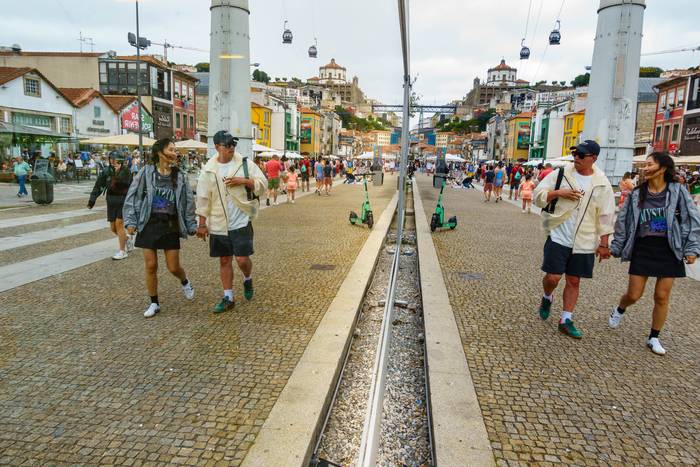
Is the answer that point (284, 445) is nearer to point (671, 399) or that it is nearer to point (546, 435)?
point (546, 435)

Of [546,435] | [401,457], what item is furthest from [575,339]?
[401,457]

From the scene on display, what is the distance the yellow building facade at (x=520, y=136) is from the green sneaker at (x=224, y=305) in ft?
233

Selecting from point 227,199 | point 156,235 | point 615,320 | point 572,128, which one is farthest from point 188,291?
point 572,128

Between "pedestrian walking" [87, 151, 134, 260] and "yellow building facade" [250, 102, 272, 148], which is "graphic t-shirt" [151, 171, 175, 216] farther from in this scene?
"yellow building facade" [250, 102, 272, 148]

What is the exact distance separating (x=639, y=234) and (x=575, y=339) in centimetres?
111

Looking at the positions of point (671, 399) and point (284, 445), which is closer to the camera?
point (284, 445)

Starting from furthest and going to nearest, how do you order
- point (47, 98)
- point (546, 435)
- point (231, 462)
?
point (47, 98) < point (546, 435) < point (231, 462)

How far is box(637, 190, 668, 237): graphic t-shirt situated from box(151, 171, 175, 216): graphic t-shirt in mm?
4376

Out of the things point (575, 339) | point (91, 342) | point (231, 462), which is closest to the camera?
point (231, 462)

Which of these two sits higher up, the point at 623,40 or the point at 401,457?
the point at 623,40

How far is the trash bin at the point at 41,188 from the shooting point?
1439cm

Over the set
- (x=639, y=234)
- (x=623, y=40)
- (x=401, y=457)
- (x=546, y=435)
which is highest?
(x=623, y=40)

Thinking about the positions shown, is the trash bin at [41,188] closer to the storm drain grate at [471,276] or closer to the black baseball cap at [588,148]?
the storm drain grate at [471,276]

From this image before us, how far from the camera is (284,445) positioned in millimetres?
2580
